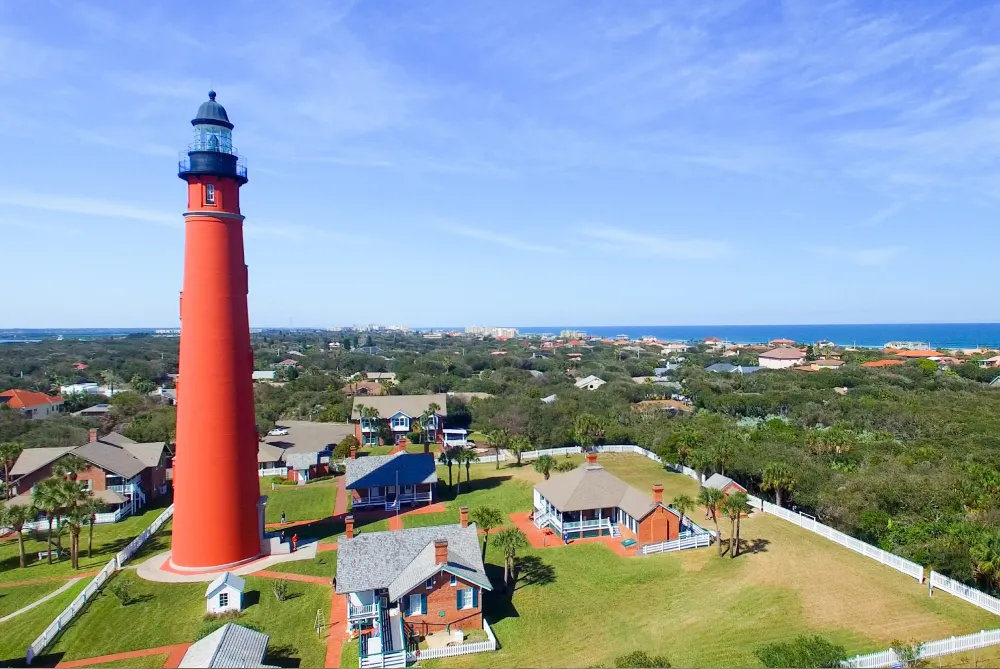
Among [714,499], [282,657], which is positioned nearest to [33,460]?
[282,657]

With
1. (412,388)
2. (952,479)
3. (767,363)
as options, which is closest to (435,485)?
(952,479)

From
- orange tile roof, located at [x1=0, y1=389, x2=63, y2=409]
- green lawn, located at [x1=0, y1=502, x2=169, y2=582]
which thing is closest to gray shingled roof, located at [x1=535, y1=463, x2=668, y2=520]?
green lawn, located at [x1=0, y1=502, x2=169, y2=582]

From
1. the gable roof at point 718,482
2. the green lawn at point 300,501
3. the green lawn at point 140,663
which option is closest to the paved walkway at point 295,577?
the green lawn at point 140,663

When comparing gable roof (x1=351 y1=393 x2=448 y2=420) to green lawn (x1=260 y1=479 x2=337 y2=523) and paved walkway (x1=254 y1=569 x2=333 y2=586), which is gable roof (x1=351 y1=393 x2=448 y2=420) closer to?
green lawn (x1=260 y1=479 x2=337 y2=523)

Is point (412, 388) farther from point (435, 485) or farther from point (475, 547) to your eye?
point (475, 547)

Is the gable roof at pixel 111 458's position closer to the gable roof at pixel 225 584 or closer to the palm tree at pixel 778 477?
the gable roof at pixel 225 584

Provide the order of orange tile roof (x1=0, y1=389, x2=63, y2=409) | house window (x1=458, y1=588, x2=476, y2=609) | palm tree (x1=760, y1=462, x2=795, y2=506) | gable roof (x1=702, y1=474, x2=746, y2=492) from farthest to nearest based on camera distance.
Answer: orange tile roof (x1=0, y1=389, x2=63, y2=409) < gable roof (x1=702, y1=474, x2=746, y2=492) < palm tree (x1=760, y1=462, x2=795, y2=506) < house window (x1=458, y1=588, x2=476, y2=609)
